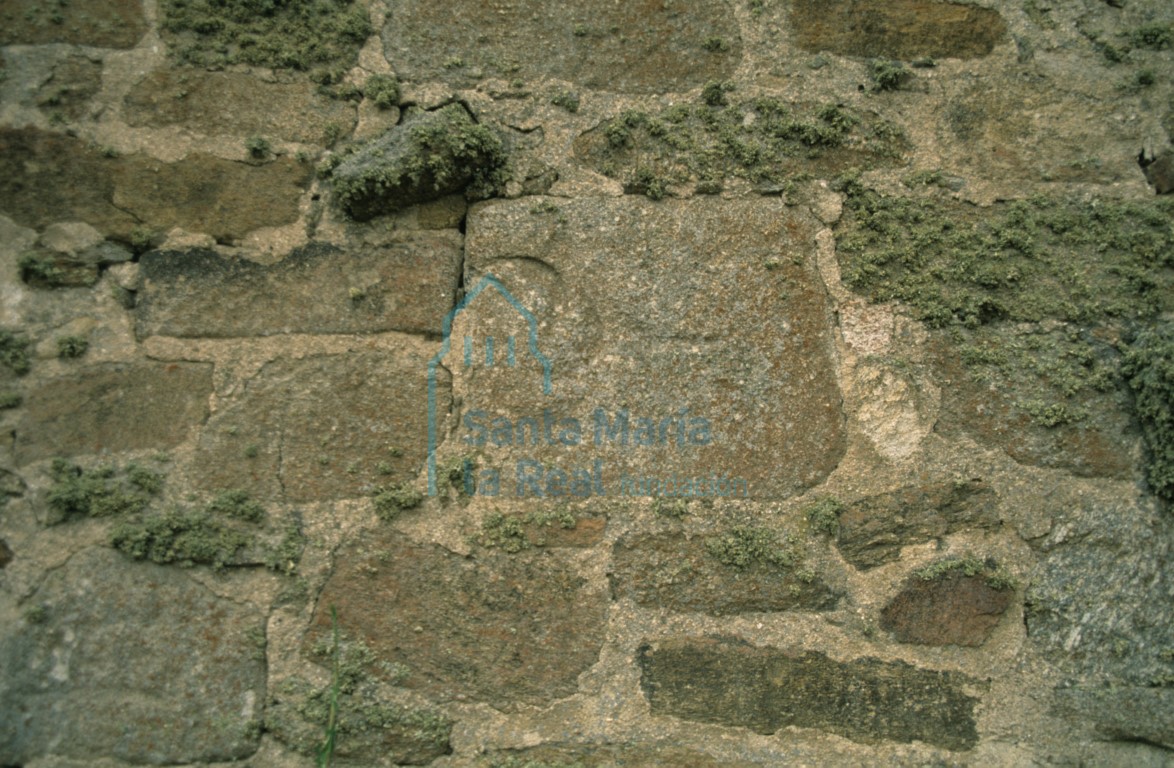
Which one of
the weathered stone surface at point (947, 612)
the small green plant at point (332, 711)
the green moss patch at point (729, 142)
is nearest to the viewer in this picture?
the small green plant at point (332, 711)

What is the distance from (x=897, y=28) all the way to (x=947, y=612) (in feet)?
3.26

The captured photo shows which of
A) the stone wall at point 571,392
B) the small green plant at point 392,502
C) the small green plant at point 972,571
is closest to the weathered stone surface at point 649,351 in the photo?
the stone wall at point 571,392

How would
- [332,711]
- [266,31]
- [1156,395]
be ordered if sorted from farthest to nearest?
[266,31] < [1156,395] < [332,711]

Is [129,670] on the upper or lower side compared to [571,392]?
lower

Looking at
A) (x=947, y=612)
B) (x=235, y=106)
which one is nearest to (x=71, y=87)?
(x=235, y=106)

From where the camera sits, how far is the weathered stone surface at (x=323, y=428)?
1319 mm

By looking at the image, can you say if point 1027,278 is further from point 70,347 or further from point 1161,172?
point 70,347

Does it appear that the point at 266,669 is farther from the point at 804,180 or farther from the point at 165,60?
the point at 804,180

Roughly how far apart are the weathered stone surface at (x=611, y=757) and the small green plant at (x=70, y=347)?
0.87 m

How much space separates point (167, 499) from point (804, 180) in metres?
1.13

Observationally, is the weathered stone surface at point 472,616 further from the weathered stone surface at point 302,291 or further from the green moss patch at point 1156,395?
Answer: the green moss patch at point 1156,395

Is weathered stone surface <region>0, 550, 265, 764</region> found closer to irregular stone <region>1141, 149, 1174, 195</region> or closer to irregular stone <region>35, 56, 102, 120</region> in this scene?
irregular stone <region>35, 56, 102, 120</region>

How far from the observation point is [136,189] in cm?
138

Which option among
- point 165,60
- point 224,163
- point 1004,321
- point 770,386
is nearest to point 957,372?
point 1004,321
